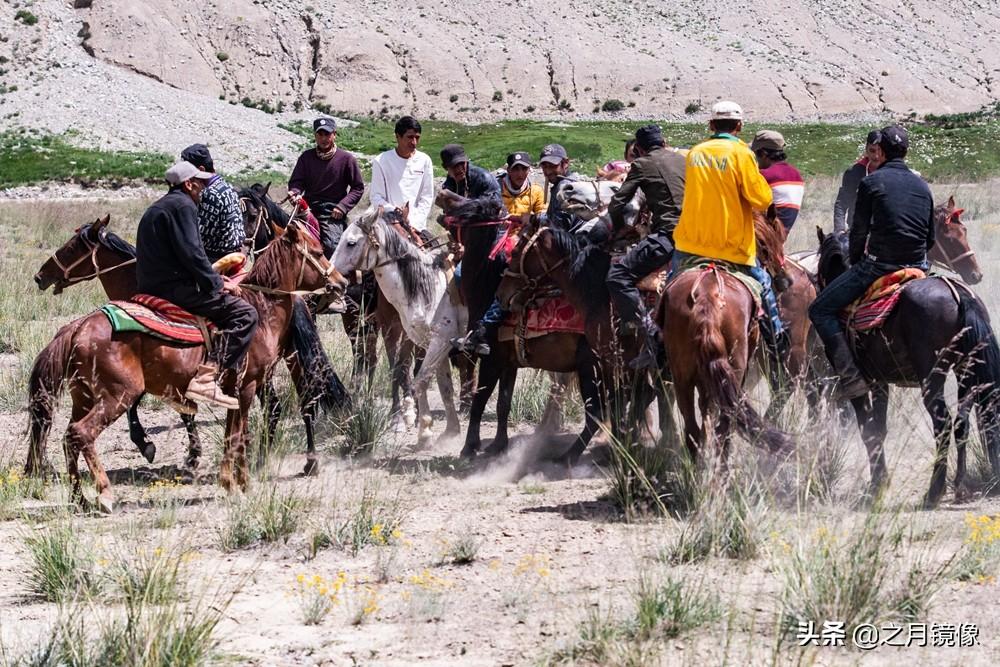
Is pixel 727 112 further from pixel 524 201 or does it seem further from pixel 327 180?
pixel 327 180

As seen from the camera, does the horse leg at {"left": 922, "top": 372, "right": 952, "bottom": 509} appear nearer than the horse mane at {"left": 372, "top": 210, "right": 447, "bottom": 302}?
Yes

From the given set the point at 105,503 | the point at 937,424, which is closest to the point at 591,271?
the point at 937,424

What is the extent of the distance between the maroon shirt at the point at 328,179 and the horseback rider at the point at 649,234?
433cm

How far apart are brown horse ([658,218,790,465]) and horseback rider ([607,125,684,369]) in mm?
929

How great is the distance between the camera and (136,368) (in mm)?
8836

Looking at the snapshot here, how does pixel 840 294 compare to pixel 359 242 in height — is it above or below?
above

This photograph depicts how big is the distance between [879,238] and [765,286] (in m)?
0.83

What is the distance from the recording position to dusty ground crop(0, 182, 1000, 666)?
5750 millimetres

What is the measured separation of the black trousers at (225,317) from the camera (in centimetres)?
906

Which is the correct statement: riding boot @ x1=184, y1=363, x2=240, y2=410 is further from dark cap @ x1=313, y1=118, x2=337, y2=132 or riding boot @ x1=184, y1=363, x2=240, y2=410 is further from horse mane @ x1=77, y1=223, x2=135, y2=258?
dark cap @ x1=313, y1=118, x2=337, y2=132

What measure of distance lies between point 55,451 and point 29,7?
68.5 metres

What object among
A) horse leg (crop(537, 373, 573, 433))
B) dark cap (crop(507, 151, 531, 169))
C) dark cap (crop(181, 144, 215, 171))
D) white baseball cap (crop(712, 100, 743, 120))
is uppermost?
white baseball cap (crop(712, 100, 743, 120))

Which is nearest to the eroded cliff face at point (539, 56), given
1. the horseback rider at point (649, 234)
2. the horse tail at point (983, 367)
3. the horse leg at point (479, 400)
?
the horse leg at point (479, 400)

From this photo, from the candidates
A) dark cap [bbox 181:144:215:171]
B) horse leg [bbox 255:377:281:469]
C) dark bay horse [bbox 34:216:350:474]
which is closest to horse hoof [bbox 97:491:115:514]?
dark bay horse [bbox 34:216:350:474]
